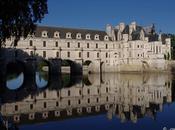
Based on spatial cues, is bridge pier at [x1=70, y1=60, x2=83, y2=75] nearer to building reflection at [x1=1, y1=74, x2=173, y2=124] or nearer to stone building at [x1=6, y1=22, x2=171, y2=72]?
stone building at [x1=6, y1=22, x2=171, y2=72]

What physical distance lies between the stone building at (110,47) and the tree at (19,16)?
50.3 metres

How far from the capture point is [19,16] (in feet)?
71.0

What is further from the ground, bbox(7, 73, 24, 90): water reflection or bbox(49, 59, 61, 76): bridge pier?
bbox(49, 59, 61, 76): bridge pier

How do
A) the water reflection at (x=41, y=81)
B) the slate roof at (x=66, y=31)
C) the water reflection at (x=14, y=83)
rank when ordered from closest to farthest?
the water reflection at (x=14, y=83) → the water reflection at (x=41, y=81) → the slate roof at (x=66, y=31)

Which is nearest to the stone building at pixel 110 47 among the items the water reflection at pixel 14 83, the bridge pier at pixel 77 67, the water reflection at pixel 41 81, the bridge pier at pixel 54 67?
the bridge pier at pixel 77 67

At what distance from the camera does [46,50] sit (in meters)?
73.0

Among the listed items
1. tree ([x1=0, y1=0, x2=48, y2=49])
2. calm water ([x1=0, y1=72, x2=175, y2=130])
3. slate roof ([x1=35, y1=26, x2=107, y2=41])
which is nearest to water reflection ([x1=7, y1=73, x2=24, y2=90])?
slate roof ([x1=35, y1=26, x2=107, y2=41])

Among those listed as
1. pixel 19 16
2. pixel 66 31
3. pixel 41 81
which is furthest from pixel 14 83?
pixel 19 16

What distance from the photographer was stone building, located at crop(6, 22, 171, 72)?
75.4 metres

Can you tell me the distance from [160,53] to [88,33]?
55.0ft

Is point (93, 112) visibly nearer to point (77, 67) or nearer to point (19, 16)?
point (19, 16)

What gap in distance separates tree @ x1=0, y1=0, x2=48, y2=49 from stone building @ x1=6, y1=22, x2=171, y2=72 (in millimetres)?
50272

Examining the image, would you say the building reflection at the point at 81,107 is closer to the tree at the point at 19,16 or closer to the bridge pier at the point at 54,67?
the tree at the point at 19,16

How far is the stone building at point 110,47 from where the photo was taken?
75375 mm
